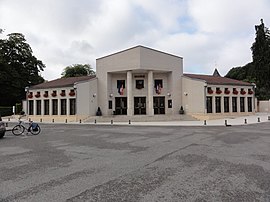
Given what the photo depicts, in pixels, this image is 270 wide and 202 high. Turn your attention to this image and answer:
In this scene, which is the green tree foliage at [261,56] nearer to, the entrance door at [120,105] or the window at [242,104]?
the window at [242,104]

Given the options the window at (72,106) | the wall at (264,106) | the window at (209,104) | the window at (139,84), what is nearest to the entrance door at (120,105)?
the window at (139,84)

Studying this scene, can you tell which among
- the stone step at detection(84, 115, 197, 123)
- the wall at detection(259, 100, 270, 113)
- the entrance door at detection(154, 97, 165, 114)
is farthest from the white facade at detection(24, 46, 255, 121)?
the wall at detection(259, 100, 270, 113)

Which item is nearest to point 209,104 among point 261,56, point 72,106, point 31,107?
point 261,56

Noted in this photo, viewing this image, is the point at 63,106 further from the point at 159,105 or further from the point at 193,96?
the point at 193,96

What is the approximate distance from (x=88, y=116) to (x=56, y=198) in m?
28.0

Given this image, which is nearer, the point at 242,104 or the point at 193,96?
the point at 193,96

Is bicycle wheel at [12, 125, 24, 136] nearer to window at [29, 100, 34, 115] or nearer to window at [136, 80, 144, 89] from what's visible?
window at [136, 80, 144, 89]

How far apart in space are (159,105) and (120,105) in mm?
5114

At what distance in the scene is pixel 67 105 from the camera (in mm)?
32531

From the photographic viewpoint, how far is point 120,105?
113ft

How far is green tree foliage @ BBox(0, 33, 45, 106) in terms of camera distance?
46344 millimetres

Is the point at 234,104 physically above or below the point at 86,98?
below

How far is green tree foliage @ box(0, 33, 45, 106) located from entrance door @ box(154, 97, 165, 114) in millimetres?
27217

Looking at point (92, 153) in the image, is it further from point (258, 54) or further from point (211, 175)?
point (258, 54)
